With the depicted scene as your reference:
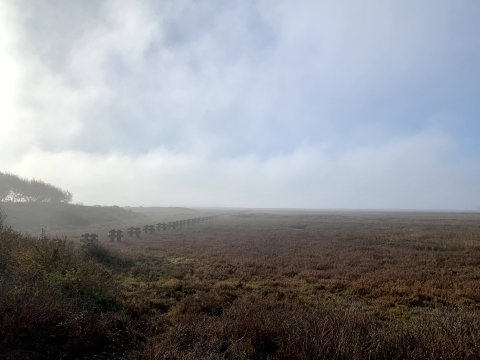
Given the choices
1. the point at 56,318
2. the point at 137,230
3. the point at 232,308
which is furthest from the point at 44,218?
the point at 232,308

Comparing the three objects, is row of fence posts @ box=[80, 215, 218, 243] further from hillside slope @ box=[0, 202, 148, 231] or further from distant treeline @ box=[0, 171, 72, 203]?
distant treeline @ box=[0, 171, 72, 203]

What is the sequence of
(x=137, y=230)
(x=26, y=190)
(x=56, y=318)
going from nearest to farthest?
(x=56, y=318) < (x=137, y=230) < (x=26, y=190)

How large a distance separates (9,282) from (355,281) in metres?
12.2

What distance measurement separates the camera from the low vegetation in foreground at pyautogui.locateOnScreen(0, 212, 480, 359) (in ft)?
15.3

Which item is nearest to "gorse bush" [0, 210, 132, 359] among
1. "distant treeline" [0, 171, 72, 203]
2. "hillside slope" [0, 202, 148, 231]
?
"hillside slope" [0, 202, 148, 231]

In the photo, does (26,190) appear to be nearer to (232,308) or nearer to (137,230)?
(137,230)

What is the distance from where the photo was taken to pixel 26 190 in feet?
192

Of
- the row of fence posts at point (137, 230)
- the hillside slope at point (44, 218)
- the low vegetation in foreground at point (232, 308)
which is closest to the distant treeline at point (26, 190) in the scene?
the hillside slope at point (44, 218)

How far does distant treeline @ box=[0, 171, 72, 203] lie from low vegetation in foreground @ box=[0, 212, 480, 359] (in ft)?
189

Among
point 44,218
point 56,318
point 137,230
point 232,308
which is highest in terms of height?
point 56,318

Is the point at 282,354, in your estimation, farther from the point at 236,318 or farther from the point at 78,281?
the point at 78,281

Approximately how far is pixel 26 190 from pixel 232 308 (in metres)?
69.6

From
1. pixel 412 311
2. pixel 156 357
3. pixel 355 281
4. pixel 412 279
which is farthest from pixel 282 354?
pixel 412 279

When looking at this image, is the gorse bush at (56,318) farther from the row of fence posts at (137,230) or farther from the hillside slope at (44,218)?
the hillside slope at (44,218)
